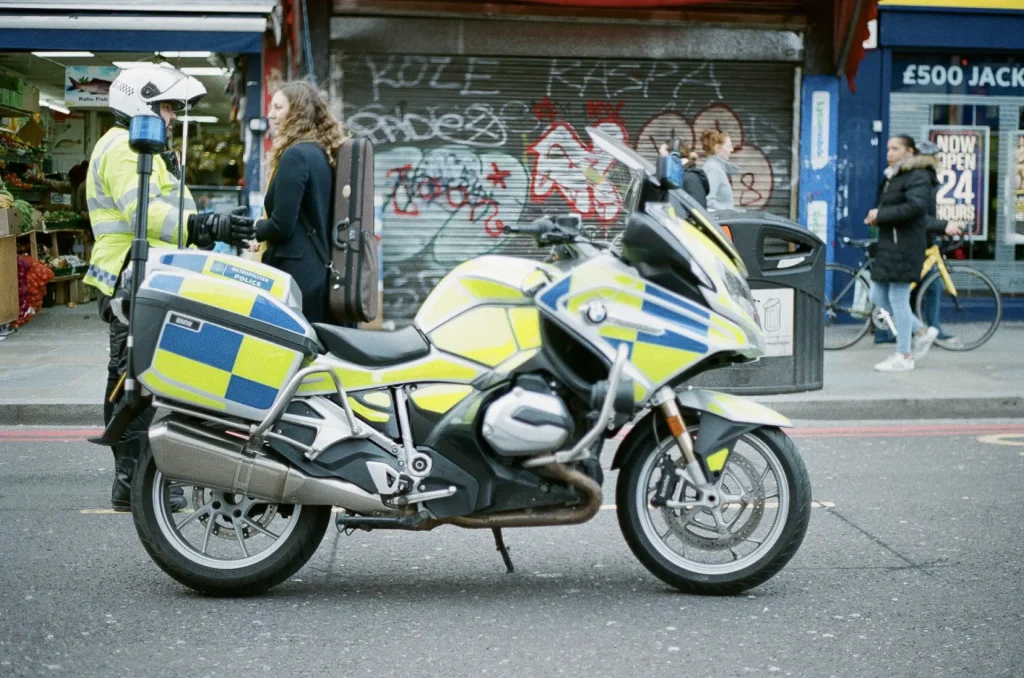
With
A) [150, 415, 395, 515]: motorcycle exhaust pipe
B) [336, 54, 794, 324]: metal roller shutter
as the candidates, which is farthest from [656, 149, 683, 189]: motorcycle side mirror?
[336, 54, 794, 324]: metal roller shutter

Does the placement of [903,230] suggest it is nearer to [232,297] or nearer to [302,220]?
[302,220]

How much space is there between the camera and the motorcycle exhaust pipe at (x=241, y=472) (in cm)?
443

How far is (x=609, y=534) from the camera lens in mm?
5684

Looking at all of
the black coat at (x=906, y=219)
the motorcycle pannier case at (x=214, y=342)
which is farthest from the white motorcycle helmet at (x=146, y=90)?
the black coat at (x=906, y=219)

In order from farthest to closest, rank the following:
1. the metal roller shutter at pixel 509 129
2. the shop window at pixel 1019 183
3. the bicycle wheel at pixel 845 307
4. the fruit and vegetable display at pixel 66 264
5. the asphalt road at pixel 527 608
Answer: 1. the fruit and vegetable display at pixel 66 264
2. the shop window at pixel 1019 183
3. the metal roller shutter at pixel 509 129
4. the bicycle wheel at pixel 845 307
5. the asphalt road at pixel 527 608

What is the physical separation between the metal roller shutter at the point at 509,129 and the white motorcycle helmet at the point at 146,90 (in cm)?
775

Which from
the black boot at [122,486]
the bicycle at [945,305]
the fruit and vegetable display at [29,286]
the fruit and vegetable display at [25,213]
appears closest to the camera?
the black boot at [122,486]

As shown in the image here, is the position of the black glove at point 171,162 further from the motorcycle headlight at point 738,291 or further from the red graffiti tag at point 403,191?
the red graffiti tag at point 403,191

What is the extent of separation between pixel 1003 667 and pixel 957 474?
3262 millimetres

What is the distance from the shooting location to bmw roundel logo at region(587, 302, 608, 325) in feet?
14.4

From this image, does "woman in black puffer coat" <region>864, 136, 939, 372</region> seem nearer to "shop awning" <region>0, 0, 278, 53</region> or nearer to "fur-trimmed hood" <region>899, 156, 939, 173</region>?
"fur-trimmed hood" <region>899, 156, 939, 173</region>

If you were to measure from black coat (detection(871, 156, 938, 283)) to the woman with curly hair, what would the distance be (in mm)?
5984

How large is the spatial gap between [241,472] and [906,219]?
7.35 meters

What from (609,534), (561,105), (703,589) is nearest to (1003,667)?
(703,589)
